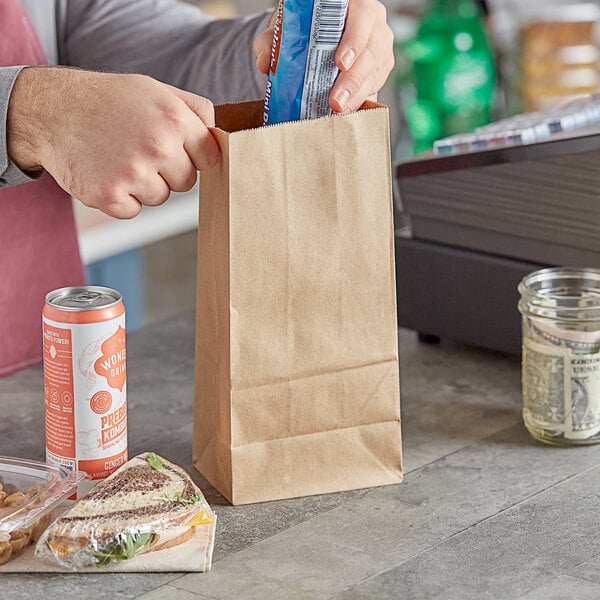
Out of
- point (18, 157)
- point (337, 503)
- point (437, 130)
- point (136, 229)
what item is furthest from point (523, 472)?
point (136, 229)

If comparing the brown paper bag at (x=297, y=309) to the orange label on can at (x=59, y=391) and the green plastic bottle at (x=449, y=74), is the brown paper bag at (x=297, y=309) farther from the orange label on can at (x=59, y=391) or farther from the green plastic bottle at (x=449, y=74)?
the green plastic bottle at (x=449, y=74)

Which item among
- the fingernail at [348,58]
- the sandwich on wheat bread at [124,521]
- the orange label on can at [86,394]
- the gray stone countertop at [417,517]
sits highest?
the fingernail at [348,58]

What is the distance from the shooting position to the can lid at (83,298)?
1064mm

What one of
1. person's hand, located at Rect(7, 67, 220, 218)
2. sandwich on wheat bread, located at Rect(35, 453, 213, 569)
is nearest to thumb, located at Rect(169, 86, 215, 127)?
person's hand, located at Rect(7, 67, 220, 218)

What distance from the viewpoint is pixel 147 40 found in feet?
5.47

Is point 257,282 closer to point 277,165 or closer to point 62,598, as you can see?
point 277,165

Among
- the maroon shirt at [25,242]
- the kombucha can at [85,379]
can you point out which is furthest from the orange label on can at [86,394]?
the maroon shirt at [25,242]

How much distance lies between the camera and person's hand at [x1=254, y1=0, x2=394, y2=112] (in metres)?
1.11

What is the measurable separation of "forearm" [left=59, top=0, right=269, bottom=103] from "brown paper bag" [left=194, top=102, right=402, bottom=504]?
1.53ft

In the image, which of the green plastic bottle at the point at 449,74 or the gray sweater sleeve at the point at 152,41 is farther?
the green plastic bottle at the point at 449,74

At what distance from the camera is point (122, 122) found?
1040 mm

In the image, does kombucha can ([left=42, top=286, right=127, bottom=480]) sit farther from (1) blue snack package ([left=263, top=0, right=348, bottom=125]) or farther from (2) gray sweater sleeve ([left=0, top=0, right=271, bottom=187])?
(2) gray sweater sleeve ([left=0, top=0, right=271, bottom=187])

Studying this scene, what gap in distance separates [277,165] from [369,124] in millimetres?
102

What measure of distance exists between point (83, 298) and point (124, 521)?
220 mm
